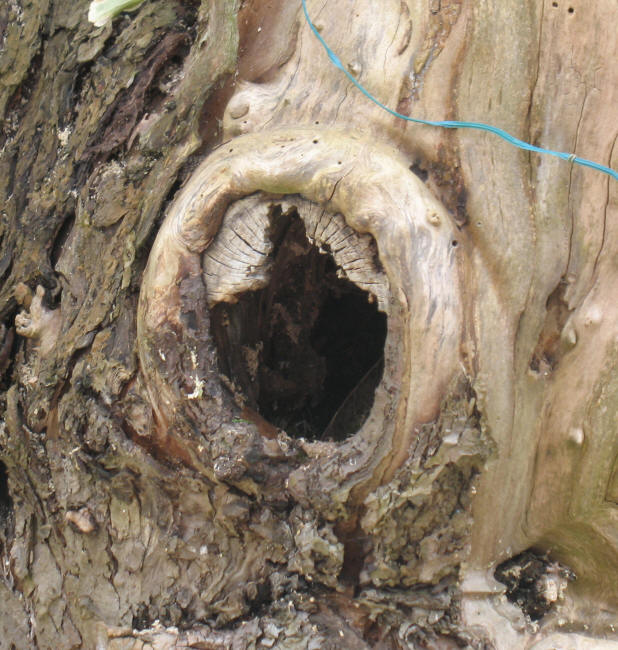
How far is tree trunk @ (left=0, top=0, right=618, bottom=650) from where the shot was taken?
5.08 ft

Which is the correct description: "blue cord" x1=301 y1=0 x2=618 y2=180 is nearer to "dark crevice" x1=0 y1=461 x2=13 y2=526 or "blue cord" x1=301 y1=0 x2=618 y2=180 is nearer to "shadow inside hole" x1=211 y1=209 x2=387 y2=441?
"shadow inside hole" x1=211 y1=209 x2=387 y2=441

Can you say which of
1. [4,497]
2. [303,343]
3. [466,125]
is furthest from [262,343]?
[4,497]

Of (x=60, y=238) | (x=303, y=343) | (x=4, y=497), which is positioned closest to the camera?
(x=60, y=238)

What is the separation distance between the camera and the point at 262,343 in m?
2.09

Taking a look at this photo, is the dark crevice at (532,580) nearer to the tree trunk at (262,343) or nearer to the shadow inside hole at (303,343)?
the tree trunk at (262,343)

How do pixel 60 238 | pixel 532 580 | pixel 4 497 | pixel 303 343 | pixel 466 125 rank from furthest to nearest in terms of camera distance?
pixel 303 343 → pixel 4 497 → pixel 60 238 → pixel 532 580 → pixel 466 125

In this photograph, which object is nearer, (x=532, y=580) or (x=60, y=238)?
(x=532, y=580)

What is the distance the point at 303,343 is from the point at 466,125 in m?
1.01

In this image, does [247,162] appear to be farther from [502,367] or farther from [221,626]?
[221,626]

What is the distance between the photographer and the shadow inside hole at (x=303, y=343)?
74.1 inches

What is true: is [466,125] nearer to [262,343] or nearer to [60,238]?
[262,343]

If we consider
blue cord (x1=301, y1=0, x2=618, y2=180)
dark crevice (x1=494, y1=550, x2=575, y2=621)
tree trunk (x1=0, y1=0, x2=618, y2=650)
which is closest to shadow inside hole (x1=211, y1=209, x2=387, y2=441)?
tree trunk (x1=0, y1=0, x2=618, y2=650)

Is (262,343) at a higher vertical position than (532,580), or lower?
higher

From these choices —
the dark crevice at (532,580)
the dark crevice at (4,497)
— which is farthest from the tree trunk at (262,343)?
the dark crevice at (4,497)
